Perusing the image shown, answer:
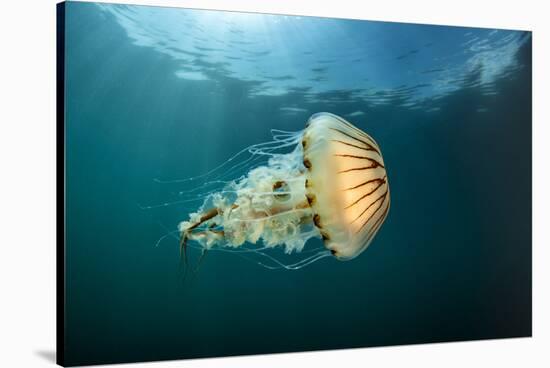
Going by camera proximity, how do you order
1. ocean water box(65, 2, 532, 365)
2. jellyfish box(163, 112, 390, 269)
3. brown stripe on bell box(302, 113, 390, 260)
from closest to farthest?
ocean water box(65, 2, 532, 365) < jellyfish box(163, 112, 390, 269) < brown stripe on bell box(302, 113, 390, 260)

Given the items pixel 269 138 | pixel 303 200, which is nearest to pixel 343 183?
pixel 303 200

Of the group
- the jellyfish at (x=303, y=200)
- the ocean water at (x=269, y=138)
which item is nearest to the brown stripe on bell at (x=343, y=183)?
the jellyfish at (x=303, y=200)

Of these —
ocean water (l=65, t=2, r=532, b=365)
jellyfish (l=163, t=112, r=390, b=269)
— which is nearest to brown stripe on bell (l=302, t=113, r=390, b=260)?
jellyfish (l=163, t=112, r=390, b=269)

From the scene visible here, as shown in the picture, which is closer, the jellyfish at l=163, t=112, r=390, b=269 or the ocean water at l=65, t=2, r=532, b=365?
the ocean water at l=65, t=2, r=532, b=365

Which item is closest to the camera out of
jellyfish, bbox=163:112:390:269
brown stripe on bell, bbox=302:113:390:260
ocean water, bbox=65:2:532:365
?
Result: ocean water, bbox=65:2:532:365

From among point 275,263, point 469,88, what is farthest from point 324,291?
point 469,88

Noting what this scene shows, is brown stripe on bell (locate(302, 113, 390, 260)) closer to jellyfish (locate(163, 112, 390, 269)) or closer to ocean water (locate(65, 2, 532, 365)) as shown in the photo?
jellyfish (locate(163, 112, 390, 269))
